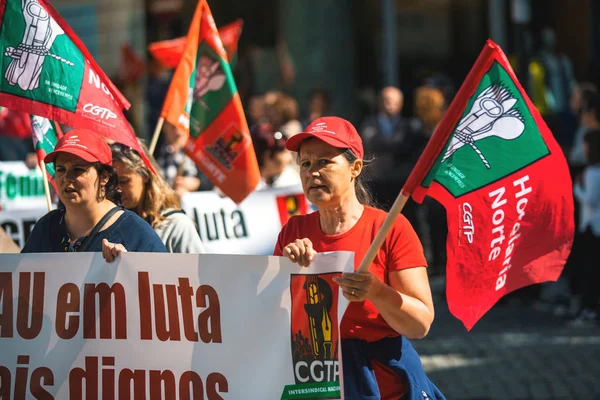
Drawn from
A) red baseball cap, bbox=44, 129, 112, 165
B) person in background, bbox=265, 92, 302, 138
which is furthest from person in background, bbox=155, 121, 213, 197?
red baseball cap, bbox=44, 129, 112, 165

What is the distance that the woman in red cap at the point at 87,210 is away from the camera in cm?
456

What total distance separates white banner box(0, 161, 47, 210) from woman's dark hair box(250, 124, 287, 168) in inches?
70.3

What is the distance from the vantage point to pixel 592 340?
28.7ft

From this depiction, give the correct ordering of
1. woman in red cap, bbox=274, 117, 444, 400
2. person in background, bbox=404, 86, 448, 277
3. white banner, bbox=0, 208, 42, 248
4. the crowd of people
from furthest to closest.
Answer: person in background, bbox=404, 86, 448, 277 → the crowd of people → white banner, bbox=0, 208, 42, 248 → woman in red cap, bbox=274, 117, 444, 400

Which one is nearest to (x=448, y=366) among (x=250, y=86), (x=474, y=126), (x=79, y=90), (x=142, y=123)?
(x=79, y=90)

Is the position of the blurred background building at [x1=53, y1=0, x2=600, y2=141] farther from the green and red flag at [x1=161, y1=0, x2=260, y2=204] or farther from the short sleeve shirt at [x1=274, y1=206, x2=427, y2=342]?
the short sleeve shirt at [x1=274, y1=206, x2=427, y2=342]

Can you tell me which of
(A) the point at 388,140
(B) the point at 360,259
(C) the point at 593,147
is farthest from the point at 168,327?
(A) the point at 388,140

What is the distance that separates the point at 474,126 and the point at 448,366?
4.35 metres

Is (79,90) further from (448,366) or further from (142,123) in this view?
(142,123)

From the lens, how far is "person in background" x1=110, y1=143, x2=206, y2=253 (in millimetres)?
5422

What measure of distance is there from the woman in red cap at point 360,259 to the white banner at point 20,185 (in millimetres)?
5014

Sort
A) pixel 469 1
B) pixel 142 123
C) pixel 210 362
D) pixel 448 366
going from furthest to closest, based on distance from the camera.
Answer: pixel 142 123 → pixel 469 1 → pixel 448 366 → pixel 210 362

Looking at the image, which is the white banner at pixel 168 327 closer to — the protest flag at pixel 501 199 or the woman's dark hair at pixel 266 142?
the protest flag at pixel 501 199

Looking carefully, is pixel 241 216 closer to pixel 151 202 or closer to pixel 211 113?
pixel 211 113
